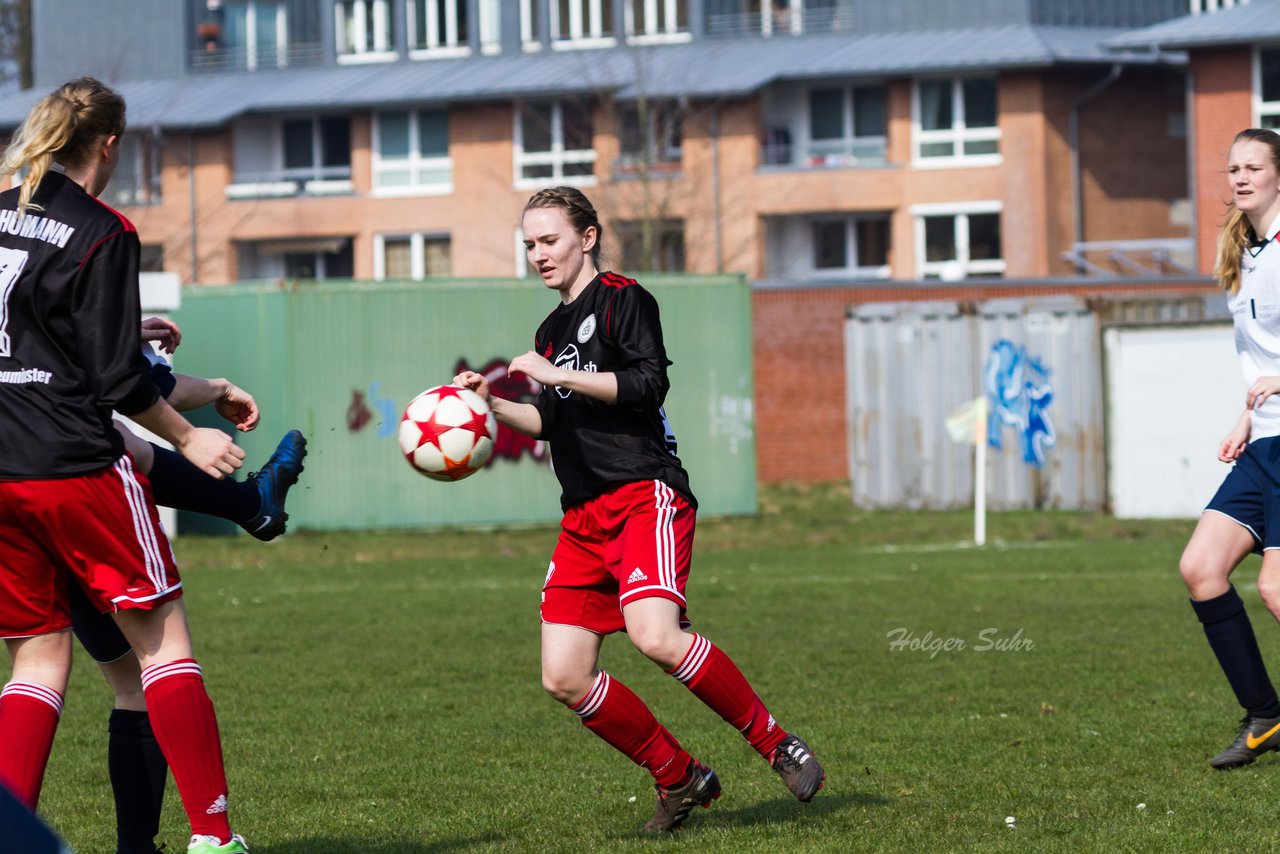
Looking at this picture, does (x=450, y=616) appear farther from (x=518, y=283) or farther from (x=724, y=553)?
(x=518, y=283)

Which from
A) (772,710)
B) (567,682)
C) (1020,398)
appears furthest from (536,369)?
(1020,398)

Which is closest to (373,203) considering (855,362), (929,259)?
(929,259)

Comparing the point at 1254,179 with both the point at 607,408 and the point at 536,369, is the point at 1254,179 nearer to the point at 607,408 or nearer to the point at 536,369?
the point at 607,408

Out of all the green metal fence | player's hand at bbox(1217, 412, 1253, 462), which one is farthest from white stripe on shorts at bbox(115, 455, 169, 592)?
the green metal fence

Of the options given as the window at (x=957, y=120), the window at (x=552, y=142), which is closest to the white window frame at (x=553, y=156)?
the window at (x=552, y=142)

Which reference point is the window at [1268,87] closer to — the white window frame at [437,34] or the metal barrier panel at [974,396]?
the metal barrier panel at [974,396]

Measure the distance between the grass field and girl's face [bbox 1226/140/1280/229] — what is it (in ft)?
7.35

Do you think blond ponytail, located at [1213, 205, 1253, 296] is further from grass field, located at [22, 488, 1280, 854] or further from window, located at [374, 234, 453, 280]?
Answer: window, located at [374, 234, 453, 280]

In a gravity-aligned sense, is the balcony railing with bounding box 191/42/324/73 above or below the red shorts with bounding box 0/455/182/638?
above

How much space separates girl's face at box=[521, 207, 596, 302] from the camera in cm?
644

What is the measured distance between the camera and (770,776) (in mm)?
7652

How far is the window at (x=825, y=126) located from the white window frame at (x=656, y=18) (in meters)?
4.36

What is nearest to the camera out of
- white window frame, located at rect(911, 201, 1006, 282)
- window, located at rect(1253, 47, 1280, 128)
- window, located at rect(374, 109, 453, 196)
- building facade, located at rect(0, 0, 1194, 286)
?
window, located at rect(1253, 47, 1280, 128)

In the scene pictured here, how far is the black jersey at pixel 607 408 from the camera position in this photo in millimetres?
6336
